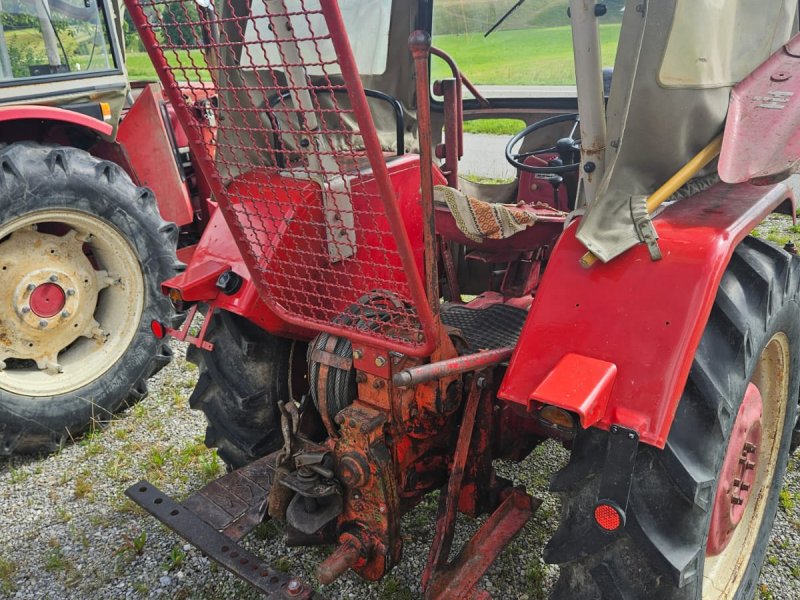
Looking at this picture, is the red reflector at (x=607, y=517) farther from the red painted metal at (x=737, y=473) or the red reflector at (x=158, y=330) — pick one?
the red reflector at (x=158, y=330)

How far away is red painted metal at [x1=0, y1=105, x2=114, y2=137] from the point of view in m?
3.05

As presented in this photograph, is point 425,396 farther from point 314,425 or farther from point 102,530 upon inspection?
point 102,530

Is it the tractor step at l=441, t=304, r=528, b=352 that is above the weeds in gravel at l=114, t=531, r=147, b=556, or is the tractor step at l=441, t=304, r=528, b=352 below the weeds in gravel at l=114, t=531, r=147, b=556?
above

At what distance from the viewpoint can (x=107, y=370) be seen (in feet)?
10.8

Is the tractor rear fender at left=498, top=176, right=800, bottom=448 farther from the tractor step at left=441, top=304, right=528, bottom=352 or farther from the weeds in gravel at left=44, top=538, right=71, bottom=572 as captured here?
the weeds in gravel at left=44, top=538, right=71, bottom=572

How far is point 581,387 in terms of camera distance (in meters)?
1.34

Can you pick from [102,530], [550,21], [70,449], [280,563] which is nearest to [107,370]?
[70,449]

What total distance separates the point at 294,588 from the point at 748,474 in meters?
1.33

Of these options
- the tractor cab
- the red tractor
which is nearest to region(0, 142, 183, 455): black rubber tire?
the tractor cab

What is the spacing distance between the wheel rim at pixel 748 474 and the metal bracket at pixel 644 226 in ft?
1.94

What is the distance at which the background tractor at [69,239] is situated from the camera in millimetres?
3045

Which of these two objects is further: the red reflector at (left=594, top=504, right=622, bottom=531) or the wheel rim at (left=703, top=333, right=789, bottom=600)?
the wheel rim at (left=703, top=333, right=789, bottom=600)

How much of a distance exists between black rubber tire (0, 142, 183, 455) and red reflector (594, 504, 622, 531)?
2580mm

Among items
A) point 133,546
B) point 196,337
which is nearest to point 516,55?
point 196,337
